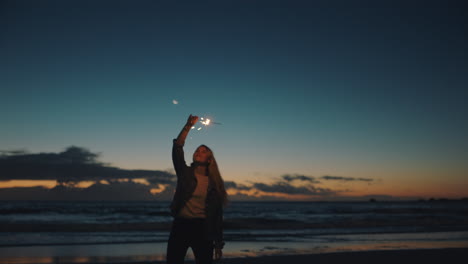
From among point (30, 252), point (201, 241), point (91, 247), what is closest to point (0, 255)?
point (30, 252)

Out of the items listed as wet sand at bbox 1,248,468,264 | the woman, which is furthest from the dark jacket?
wet sand at bbox 1,248,468,264

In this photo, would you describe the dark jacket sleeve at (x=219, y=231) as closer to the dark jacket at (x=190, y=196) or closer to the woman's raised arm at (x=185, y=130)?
the dark jacket at (x=190, y=196)

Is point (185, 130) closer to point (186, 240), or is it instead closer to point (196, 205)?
point (196, 205)

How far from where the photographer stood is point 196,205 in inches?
167

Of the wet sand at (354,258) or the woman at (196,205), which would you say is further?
the wet sand at (354,258)

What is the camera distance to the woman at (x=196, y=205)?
4.16m

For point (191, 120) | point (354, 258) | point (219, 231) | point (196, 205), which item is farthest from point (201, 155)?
point (354, 258)

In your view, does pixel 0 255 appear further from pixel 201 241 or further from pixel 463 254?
pixel 463 254

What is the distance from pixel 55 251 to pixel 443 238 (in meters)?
12.7

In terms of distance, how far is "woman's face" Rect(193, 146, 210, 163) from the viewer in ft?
14.3

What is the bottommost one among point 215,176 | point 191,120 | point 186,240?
point 186,240

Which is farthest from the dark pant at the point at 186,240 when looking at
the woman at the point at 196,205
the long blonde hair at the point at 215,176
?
the long blonde hair at the point at 215,176

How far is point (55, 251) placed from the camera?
11875 mm

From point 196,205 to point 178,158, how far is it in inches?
19.2
